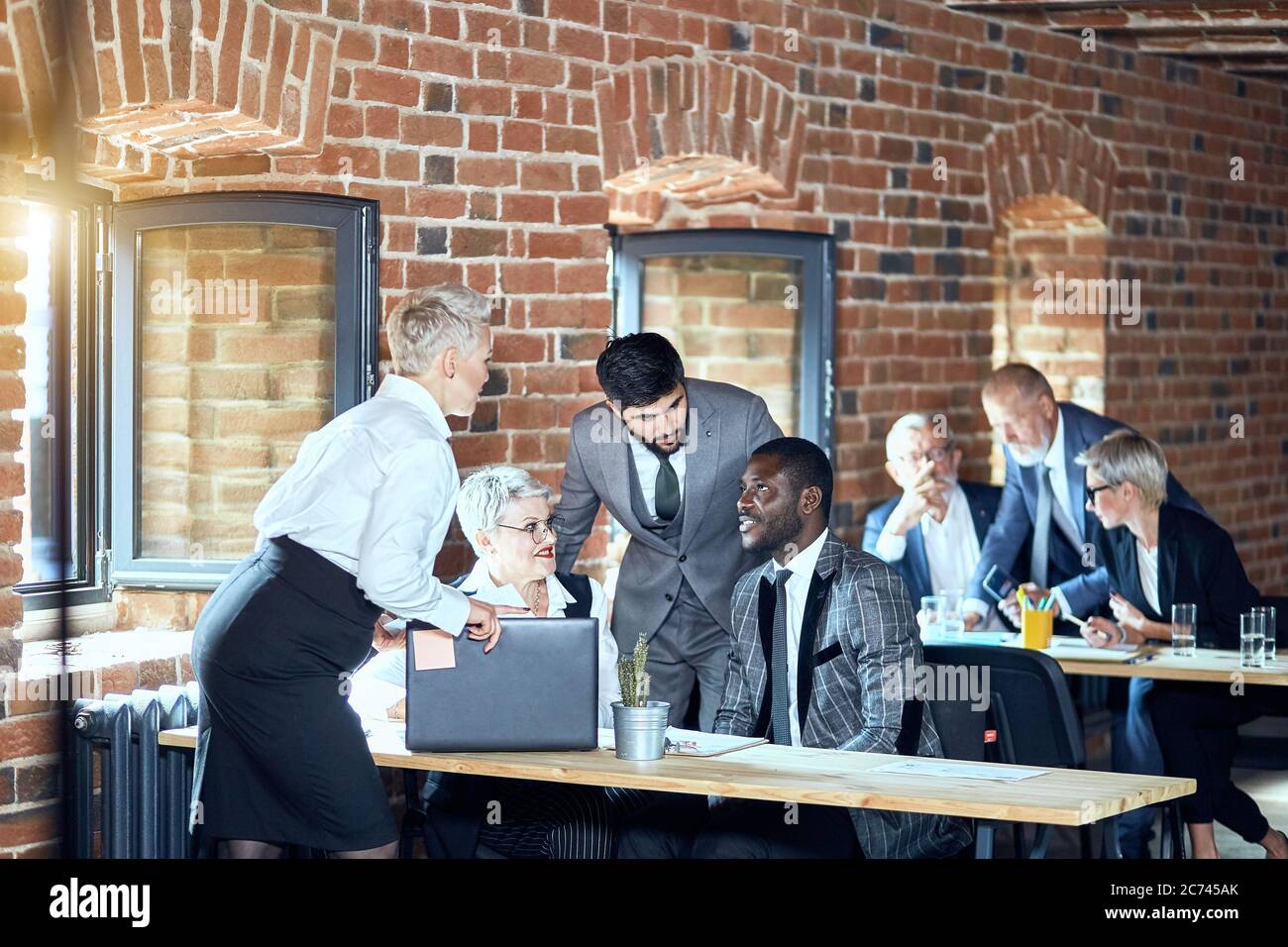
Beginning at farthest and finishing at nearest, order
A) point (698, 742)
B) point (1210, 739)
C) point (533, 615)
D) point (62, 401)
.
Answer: point (1210, 739)
point (62, 401)
point (533, 615)
point (698, 742)

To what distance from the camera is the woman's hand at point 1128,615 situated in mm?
5551

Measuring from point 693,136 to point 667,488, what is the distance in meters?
1.34

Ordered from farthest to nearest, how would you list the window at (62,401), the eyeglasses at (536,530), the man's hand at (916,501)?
the man's hand at (916,501) → the window at (62,401) → the eyeglasses at (536,530)

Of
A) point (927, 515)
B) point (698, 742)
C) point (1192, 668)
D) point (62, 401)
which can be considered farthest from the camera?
point (927, 515)

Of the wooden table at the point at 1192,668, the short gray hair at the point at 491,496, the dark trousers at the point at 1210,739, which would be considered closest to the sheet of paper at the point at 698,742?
the short gray hair at the point at 491,496

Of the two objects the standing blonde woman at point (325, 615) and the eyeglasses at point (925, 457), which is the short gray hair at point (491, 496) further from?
the eyeglasses at point (925, 457)

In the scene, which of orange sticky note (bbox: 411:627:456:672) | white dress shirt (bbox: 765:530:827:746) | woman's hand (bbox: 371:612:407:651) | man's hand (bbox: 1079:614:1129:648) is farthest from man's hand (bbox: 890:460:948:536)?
orange sticky note (bbox: 411:627:456:672)

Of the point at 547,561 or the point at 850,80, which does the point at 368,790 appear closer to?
the point at 547,561

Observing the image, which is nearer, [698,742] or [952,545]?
[698,742]

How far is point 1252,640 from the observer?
5121mm

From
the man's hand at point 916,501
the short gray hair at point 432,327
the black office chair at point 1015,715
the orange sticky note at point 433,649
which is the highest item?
the short gray hair at point 432,327

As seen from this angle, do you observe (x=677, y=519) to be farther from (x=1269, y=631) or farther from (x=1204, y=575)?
(x=1269, y=631)

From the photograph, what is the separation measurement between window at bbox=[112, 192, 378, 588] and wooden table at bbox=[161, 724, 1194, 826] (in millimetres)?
1145

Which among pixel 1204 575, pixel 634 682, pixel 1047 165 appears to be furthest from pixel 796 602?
pixel 1047 165
